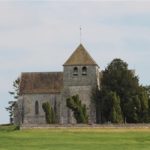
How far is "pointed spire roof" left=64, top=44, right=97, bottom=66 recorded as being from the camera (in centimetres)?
9282

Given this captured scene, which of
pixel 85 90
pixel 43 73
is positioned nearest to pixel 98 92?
pixel 85 90

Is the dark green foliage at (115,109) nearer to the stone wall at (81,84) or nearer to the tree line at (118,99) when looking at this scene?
the tree line at (118,99)

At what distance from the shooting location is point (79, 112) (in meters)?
87.5

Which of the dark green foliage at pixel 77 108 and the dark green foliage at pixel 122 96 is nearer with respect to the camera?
the dark green foliage at pixel 77 108

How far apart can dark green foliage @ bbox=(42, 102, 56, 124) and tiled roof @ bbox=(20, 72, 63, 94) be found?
440cm

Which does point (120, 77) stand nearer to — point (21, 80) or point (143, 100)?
point (143, 100)

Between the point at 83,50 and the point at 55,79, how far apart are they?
528cm

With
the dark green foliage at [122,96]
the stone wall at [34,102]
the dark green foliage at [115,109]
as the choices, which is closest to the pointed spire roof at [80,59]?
the dark green foliage at [122,96]

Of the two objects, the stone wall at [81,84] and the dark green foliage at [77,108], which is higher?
the stone wall at [81,84]

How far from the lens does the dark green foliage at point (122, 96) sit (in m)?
88.1

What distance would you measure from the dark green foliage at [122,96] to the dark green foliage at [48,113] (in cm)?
585

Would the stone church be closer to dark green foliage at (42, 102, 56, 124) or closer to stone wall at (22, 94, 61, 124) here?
stone wall at (22, 94, 61, 124)

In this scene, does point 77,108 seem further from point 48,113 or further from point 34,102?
point 34,102

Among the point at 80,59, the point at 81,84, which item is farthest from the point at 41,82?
the point at 80,59
